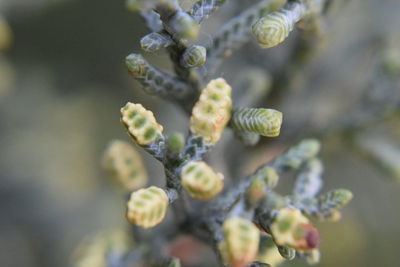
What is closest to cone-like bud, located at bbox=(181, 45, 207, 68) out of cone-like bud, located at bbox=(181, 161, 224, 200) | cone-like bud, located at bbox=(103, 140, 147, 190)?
cone-like bud, located at bbox=(181, 161, 224, 200)

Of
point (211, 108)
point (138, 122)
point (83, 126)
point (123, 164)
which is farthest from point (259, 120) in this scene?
point (83, 126)

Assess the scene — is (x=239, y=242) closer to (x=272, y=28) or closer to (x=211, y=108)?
(x=211, y=108)

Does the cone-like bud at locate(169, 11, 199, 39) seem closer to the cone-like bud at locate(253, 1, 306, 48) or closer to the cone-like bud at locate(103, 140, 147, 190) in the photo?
the cone-like bud at locate(253, 1, 306, 48)

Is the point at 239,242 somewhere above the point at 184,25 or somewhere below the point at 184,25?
below

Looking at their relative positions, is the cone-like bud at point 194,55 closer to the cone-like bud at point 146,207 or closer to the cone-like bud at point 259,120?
the cone-like bud at point 259,120

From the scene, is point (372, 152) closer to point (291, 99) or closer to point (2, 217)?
point (291, 99)

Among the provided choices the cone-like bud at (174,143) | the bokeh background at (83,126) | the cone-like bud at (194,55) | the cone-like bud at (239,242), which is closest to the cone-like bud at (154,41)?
the cone-like bud at (194,55)

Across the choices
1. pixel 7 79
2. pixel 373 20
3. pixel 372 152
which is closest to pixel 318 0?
pixel 372 152
